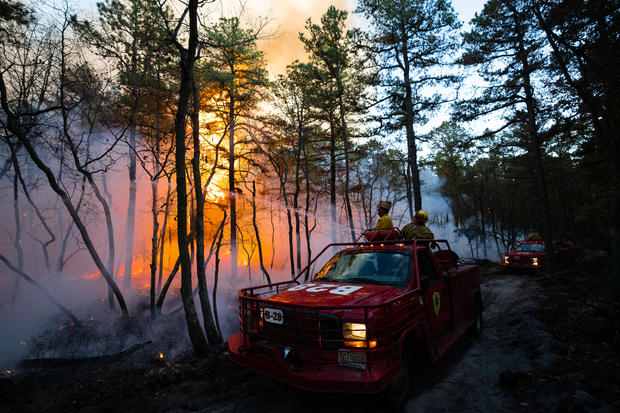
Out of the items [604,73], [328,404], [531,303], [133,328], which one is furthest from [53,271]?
[604,73]

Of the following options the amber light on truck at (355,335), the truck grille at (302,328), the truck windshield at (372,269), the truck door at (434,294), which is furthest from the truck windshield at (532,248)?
the truck grille at (302,328)

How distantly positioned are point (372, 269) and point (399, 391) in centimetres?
175

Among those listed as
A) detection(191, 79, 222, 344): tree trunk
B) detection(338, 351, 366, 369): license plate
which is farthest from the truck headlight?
detection(191, 79, 222, 344): tree trunk

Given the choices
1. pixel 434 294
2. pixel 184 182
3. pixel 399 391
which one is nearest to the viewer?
pixel 399 391

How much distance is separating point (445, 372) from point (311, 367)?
2854 millimetres

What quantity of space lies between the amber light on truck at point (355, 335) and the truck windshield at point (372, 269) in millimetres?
1233

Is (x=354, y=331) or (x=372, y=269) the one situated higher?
(x=372, y=269)

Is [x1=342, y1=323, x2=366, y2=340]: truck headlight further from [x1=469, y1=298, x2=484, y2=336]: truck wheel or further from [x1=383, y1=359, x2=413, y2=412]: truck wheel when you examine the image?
[x1=469, y1=298, x2=484, y2=336]: truck wheel

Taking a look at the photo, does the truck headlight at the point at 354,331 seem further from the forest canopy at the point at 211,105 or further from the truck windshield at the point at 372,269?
the forest canopy at the point at 211,105

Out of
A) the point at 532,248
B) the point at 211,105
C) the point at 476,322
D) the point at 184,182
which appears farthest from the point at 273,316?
the point at 532,248

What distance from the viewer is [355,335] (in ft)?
10.3

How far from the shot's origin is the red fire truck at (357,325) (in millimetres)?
3018

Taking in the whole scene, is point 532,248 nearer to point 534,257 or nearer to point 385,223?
point 534,257

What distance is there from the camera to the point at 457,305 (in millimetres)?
5438
